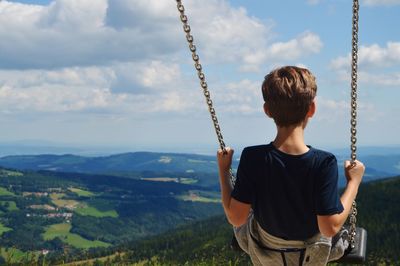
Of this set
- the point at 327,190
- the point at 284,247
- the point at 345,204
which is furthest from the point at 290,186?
the point at 284,247

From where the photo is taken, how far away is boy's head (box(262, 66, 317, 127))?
435 centimetres

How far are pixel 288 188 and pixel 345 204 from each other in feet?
1.69

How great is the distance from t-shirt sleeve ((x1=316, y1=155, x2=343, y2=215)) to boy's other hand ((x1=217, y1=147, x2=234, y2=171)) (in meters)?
0.87

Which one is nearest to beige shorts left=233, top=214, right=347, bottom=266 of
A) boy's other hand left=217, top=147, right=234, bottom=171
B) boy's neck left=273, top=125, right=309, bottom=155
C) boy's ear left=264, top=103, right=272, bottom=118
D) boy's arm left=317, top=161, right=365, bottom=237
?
boy's arm left=317, top=161, right=365, bottom=237

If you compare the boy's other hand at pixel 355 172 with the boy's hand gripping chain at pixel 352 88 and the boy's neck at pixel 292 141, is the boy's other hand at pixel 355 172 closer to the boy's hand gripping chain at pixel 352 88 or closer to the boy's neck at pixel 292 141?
the boy's hand gripping chain at pixel 352 88

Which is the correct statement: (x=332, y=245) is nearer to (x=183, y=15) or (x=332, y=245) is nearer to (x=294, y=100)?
(x=294, y=100)

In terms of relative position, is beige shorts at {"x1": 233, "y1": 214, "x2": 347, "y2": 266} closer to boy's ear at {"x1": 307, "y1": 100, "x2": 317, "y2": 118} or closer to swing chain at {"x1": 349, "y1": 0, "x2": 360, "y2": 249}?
swing chain at {"x1": 349, "y1": 0, "x2": 360, "y2": 249}

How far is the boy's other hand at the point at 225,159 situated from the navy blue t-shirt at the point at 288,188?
314mm

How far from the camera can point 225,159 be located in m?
4.96

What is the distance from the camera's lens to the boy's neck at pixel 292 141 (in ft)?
14.8

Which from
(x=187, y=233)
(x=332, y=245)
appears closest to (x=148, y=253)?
(x=187, y=233)

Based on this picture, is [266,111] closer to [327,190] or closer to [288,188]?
[288,188]

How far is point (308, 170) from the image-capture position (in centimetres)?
445

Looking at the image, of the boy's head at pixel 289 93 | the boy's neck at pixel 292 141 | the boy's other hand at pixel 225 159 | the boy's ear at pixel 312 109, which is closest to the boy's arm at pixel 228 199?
the boy's other hand at pixel 225 159
